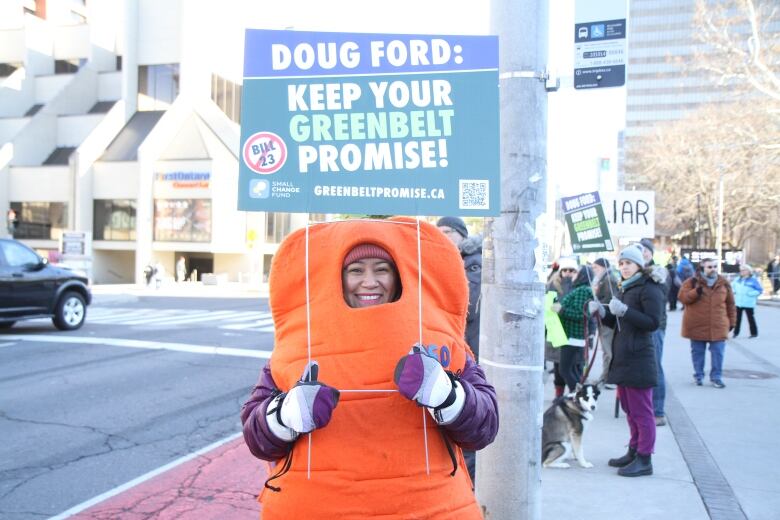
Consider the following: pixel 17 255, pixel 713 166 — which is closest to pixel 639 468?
pixel 17 255

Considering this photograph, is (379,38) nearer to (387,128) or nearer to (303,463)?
(387,128)

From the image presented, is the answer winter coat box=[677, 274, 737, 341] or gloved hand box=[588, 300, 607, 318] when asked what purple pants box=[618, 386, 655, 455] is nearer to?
gloved hand box=[588, 300, 607, 318]

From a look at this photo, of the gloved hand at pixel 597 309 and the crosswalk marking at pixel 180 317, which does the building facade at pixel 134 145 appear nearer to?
the crosswalk marking at pixel 180 317

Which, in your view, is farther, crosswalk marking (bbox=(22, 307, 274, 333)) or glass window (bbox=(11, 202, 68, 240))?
glass window (bbox=(11, 202, 68, 240))

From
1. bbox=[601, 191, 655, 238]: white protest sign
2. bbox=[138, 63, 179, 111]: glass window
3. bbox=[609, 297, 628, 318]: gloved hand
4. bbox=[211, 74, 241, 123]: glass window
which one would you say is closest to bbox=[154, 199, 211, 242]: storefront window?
bbox=[138, 63, 179, 111]: glass window

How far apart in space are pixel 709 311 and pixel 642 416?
4.33 m

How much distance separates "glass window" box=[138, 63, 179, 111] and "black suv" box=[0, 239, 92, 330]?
28.1 m

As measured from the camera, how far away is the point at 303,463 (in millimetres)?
2100

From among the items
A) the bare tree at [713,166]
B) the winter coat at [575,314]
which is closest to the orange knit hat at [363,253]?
the winter coat at [575,314]

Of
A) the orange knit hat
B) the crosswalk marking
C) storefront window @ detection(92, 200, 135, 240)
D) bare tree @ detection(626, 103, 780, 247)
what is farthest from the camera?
storefront window @ detection(92, 200, 135, 240)

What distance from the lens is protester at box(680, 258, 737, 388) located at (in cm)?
864

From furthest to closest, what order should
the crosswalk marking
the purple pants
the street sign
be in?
1. the crosswalk marking
2. the purple pants
3. the street sign

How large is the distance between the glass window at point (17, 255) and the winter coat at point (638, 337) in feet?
38.6

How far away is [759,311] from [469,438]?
2585 centimetres
